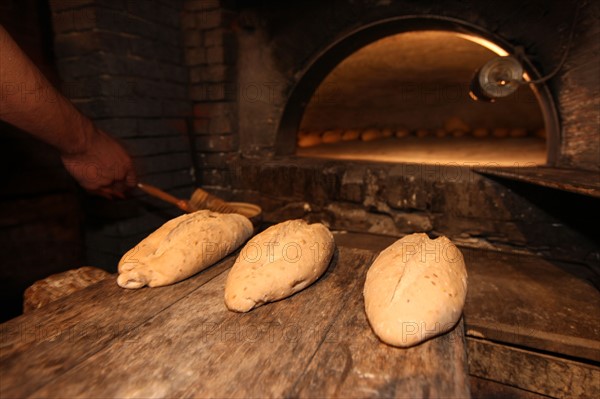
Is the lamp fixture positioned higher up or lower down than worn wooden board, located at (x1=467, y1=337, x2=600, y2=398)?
higher up

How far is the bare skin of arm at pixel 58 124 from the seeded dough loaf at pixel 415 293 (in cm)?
137

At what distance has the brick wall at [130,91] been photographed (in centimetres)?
234

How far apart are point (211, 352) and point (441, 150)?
306 cm

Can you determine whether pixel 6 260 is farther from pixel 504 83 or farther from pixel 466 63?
pixel 466 63

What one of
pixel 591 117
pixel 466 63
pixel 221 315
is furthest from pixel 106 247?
pixel 466 63

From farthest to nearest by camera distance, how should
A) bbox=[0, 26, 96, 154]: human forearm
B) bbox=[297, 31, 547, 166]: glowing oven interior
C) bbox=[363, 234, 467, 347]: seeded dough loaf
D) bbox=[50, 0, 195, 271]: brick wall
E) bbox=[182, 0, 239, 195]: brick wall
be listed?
bbox=[297, 31, 547, 166]: glowing oven interior
bbox=[182, 0, 239, 195]: brick wall
bbox=[50, 0, 195, 271]: brick wall
bbox=[0, 26, 96, 154]: human forearm
bbox=[363, 234, 467, 347]: seeded dough loaf

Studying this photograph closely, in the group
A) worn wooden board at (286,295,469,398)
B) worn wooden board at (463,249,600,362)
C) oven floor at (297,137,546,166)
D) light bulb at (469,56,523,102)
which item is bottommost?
worn wooden board at (463,249,600,362)

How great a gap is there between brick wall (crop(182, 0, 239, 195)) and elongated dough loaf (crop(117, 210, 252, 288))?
186 centimetres

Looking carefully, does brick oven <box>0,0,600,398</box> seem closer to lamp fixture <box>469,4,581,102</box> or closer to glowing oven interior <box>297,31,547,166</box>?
glowing oven interior <box>297,31,547,166</box>

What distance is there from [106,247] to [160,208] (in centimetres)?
50

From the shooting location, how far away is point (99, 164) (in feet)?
5.53

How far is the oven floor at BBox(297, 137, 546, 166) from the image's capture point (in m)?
2.67

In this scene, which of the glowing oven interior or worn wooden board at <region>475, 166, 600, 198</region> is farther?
the glowing oven interior

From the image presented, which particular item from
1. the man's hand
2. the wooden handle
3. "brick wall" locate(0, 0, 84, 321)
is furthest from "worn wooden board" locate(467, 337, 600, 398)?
"brick wall" locate(0, 0, 84, 321)
